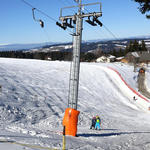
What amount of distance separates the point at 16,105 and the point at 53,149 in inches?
490

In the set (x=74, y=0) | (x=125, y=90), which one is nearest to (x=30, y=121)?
(x=74, y=0)

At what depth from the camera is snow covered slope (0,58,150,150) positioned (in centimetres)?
1133

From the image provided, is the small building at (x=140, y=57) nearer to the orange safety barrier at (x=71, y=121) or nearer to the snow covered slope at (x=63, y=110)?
the snow covered slope at (x=63, y=110)

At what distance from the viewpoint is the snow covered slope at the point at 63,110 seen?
11328mm

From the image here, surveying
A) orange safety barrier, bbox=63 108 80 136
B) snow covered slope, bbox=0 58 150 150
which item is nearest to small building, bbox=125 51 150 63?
snow covered slope, bbox=0 58 150 150

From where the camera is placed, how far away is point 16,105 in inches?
792

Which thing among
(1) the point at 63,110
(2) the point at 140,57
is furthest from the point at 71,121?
(2) the point at 140,57

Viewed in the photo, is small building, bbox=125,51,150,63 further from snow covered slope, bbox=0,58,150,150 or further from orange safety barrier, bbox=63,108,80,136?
orange safety barrier, bbox=63,108,80,136

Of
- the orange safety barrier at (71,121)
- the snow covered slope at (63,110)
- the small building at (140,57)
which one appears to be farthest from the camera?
the small building at (140,57)

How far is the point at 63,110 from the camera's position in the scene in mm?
Answer: 23062

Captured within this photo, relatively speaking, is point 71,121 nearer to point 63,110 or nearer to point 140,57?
point 63,110

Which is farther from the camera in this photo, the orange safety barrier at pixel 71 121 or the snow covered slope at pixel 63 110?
the orange safety barrier at pixel 71 121

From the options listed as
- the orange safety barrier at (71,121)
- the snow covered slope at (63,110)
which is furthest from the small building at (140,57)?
the orange safety barrier at (71,121)

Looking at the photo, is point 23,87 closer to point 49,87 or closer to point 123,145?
point 49,87
